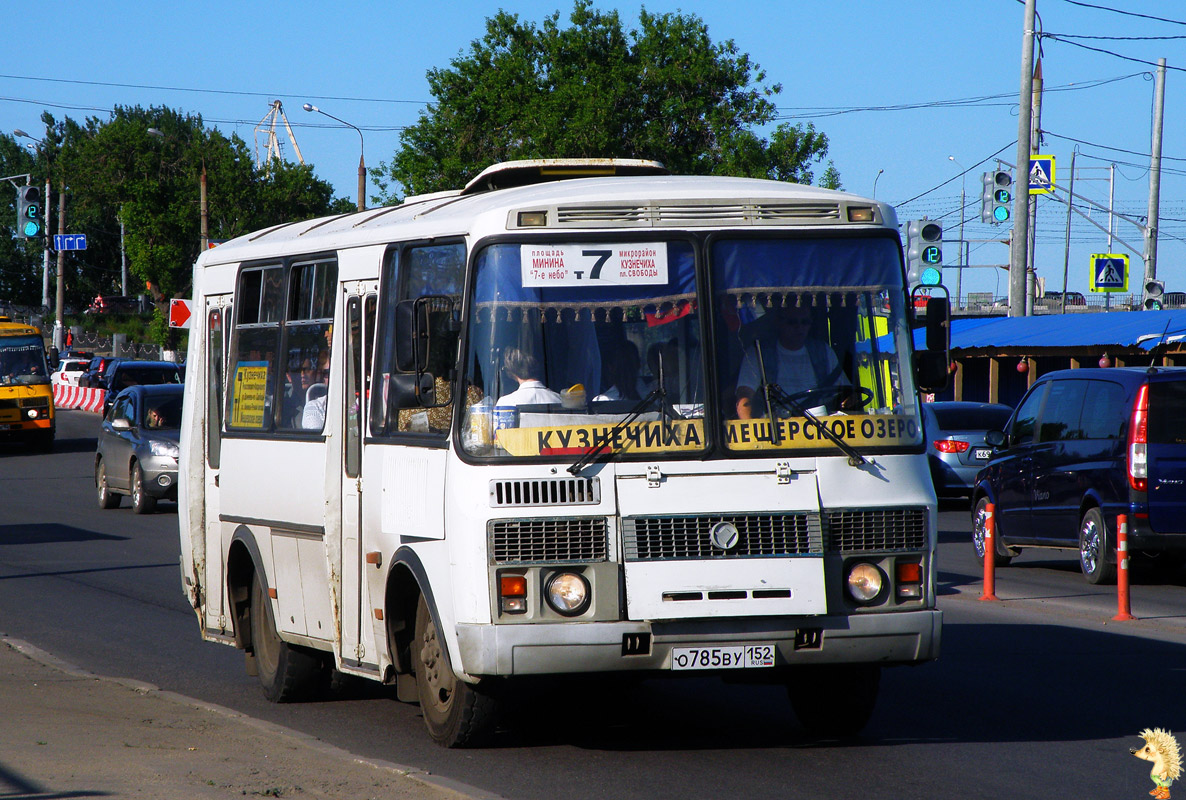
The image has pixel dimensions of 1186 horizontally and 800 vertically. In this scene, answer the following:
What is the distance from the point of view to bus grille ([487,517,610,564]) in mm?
6695

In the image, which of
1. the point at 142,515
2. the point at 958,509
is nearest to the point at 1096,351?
the point at 958,509

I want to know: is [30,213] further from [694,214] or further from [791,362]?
[791,362]

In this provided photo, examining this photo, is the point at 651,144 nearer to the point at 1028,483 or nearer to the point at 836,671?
the point at 1028,483

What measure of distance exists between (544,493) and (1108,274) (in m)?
40.2

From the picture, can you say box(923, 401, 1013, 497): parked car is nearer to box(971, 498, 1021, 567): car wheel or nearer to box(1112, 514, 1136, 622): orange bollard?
box(971, 498, 1021, 567): car wheel

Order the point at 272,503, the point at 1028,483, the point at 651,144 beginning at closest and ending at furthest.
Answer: the point at 272,503 → the point at 1028,483 → the point at 651,144

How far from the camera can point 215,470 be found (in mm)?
9836

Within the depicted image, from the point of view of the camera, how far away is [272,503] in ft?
29.3

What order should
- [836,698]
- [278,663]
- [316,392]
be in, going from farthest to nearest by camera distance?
[278,663], [316,392], [836,698]

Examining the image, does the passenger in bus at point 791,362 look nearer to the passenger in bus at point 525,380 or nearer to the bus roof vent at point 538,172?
the passenger in bus at point 525,380

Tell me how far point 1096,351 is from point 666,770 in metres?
26.3

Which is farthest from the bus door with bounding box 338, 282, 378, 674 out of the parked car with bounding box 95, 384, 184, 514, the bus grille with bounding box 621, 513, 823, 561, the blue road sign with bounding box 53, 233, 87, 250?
the blue road sign with bounding box 53, 233, 87, 250

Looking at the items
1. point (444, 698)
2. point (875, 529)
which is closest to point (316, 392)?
point (444, 698)

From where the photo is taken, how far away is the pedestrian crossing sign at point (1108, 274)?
4397 cm
